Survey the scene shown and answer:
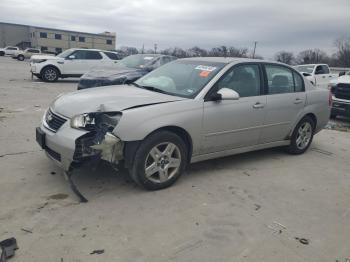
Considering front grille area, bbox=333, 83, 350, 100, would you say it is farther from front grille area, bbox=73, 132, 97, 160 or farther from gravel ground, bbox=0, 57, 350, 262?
front grille area, bbox=73, 132, 97, 160

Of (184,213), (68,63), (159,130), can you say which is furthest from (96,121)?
(68,63)

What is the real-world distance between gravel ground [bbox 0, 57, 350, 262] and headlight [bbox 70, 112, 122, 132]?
2.52 ft

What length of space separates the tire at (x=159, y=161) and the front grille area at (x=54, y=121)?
0.98m

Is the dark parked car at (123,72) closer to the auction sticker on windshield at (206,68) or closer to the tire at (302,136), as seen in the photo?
the auction sticker on windshield at (206,68)

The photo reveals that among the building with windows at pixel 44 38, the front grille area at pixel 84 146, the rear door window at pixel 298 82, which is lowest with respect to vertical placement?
the front grille area at pixel 84 146

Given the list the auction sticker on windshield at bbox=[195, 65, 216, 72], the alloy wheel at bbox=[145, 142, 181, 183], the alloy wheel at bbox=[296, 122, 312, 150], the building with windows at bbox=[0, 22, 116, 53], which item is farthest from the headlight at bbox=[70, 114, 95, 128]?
the building with windows at bbox=[0, 22, 116, 53]

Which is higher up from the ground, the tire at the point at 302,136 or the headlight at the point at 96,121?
the headlight at the point at 96,121

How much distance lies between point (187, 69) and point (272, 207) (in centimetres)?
230

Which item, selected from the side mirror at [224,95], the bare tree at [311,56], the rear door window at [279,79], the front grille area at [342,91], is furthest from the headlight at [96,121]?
the bare tree at [311,56]

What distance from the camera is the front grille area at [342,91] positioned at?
930 centimetres

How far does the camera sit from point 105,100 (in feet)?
13.3

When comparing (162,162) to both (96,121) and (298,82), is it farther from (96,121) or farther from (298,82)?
(298,82)

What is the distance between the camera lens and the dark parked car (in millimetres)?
9875

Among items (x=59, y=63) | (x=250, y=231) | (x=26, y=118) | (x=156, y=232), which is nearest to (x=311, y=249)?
(x=250, y=231)
